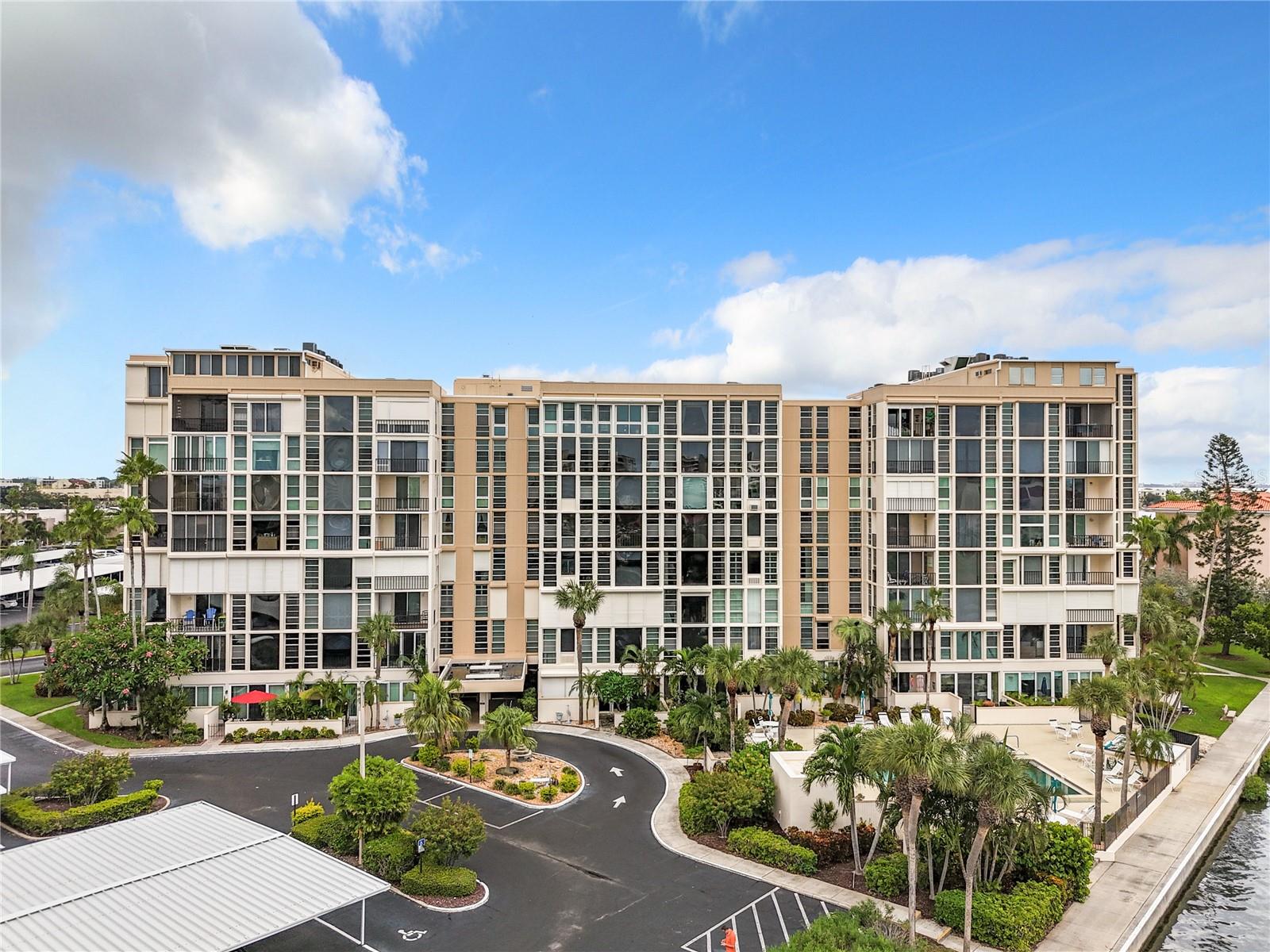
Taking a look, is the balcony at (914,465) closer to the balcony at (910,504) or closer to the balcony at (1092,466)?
the balcony at (910,504)

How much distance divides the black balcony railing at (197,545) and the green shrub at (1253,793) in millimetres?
58262

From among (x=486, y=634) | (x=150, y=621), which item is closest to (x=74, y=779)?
(x=150, y=621)

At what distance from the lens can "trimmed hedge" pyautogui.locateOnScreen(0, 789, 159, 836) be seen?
3152 cm

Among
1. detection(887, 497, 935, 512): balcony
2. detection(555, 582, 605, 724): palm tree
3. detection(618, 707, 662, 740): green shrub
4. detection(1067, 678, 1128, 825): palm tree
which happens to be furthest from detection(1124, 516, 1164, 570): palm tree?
detection(555, 582, 605, 724): palm tree

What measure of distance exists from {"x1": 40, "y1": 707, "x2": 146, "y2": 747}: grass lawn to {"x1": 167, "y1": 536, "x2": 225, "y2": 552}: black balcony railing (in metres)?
11.1

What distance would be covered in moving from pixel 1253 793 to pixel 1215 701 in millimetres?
19041

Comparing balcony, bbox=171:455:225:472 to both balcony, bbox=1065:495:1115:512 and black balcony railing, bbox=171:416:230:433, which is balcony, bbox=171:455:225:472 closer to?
black balcony railing, bbox=171:416:230:433

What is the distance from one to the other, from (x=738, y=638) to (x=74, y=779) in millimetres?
36034

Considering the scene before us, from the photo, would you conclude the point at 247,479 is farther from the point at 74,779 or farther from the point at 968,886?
the point at 968,886

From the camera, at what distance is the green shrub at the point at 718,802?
31453 mm

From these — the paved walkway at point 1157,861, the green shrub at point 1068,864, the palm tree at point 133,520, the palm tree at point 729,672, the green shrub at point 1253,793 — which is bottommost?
the green shrub at point 1253,793

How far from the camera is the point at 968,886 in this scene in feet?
77.8

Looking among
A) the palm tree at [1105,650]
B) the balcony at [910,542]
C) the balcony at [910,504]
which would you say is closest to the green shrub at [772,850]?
the palm tree at [1105,650]

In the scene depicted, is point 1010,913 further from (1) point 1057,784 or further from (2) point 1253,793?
(2) point 1253,793
